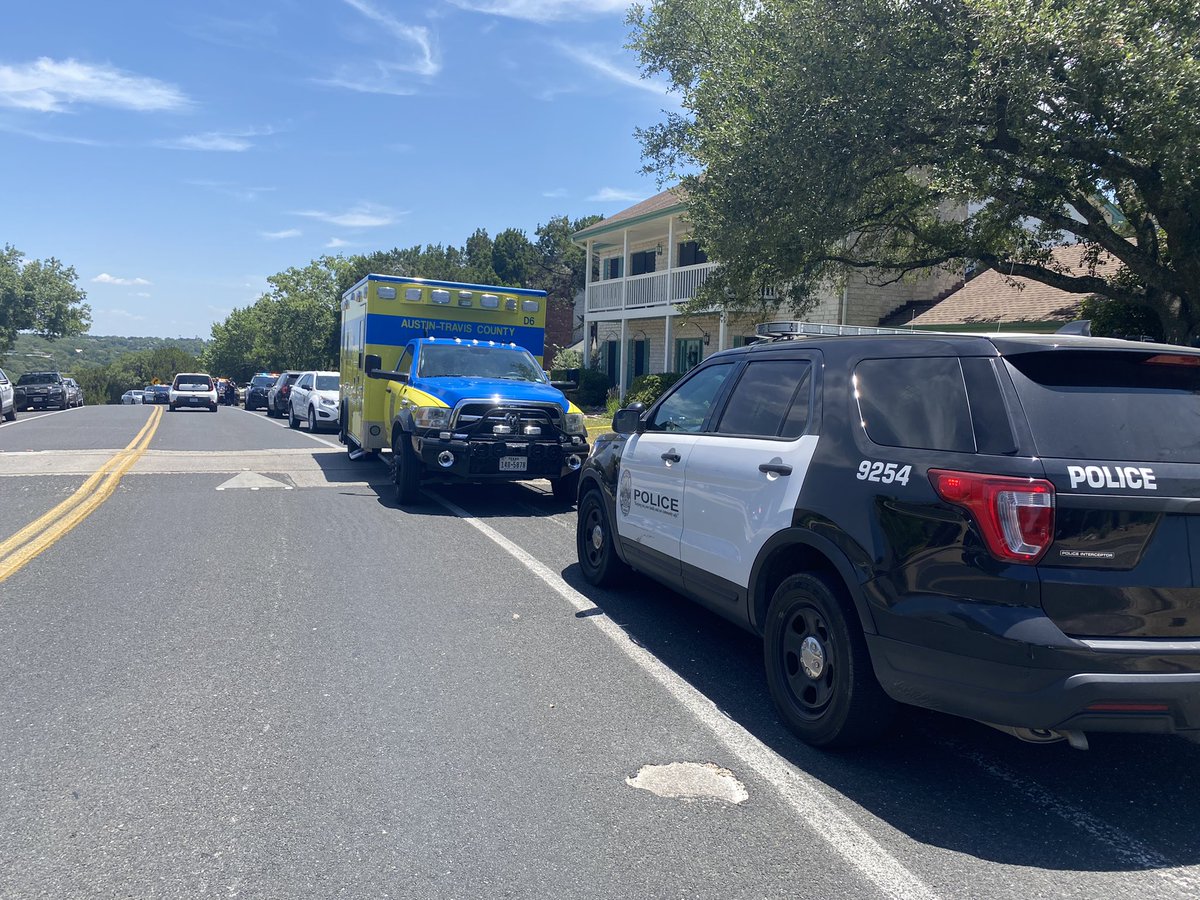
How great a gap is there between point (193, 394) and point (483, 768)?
3927 cm

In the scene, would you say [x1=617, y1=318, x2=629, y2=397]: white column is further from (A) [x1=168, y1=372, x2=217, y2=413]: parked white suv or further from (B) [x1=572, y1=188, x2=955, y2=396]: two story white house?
(A) [x1=168, y1=372, x2=217, y2=413]: parked white suv

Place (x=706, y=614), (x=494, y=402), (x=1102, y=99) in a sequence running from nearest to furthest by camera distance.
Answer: (x=706, y=614) < (x=1102, y=99) < (x=494, y=402)

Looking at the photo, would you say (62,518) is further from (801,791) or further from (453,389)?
(801,791)

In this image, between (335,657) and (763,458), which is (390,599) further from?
(763,458)

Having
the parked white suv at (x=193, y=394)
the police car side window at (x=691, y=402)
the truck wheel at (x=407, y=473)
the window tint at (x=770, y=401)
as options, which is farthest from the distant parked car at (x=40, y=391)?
the window tint at (x=770, y=401)

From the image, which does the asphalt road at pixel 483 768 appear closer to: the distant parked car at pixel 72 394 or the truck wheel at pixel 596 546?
the truck wheel at pixel 596 546

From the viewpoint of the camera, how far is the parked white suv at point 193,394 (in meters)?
39.2

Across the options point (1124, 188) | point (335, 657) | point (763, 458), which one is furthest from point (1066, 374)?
point (1124, 188)

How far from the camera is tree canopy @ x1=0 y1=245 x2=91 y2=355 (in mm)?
52344

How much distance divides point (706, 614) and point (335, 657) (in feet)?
8.27

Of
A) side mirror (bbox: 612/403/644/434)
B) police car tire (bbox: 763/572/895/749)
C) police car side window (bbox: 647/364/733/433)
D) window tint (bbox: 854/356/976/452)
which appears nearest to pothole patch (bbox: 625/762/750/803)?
police car tire (bbox: 763/572/895/749)

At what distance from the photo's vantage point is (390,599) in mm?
6652

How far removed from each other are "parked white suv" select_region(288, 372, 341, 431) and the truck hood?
1163 cm

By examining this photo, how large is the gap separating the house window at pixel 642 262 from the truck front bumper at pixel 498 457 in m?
20.6
